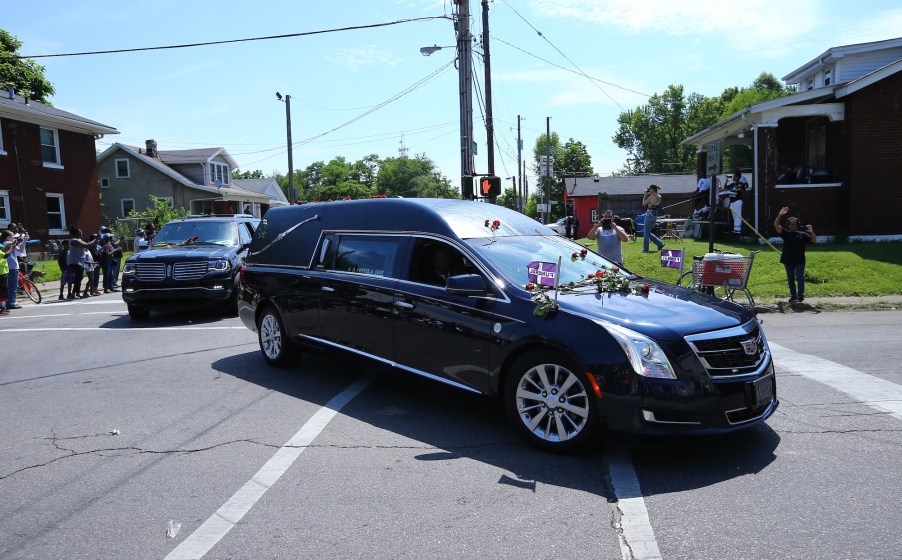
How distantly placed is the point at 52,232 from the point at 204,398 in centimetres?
2669

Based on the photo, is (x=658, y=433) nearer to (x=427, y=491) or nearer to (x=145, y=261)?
(x=427, y=491)

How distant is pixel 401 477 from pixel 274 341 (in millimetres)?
3823

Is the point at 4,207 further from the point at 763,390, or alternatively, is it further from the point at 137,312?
the point at 763,390

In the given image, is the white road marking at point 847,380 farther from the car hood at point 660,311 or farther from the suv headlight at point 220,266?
the suv headlight at point 220,266

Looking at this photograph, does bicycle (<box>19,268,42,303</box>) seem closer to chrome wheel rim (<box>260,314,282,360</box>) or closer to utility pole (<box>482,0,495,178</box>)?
chrome wheel rim (<box>260,314,282,360</box>)

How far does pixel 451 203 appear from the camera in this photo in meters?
6.67

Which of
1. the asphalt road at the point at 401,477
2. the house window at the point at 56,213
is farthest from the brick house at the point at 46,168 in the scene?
the asphalt road at the point at 401,477

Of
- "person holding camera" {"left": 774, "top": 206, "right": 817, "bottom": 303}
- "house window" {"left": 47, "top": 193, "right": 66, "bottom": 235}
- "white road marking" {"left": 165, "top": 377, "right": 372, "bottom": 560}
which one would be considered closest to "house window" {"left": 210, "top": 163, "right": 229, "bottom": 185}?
"house window" {"left": 47, "top": 193, "right": 66, "bottom": 235}

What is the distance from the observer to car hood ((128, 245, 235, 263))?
38.7 feet

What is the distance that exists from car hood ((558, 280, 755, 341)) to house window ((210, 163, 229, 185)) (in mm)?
46024

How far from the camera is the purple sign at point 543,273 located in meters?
5.08

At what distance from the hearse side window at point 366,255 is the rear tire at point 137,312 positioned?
680 cm

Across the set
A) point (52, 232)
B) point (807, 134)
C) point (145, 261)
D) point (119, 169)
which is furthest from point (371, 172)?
point (145, 261)

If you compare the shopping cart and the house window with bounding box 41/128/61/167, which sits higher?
the house window with bounding box 41/128/61/167
